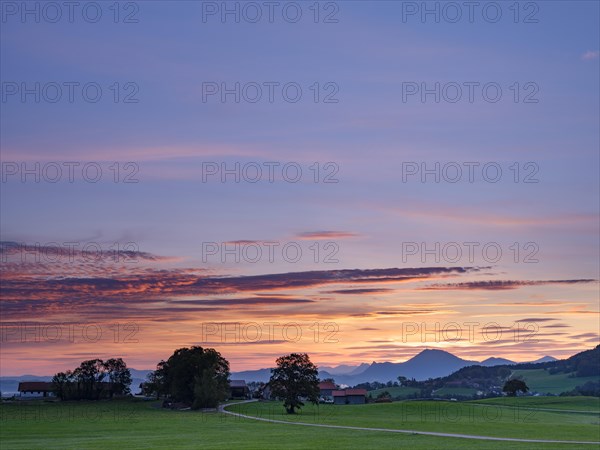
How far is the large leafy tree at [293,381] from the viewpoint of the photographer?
13562cm

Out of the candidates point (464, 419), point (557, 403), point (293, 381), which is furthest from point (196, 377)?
point (557, 403)

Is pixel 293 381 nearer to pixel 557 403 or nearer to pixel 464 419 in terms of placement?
pixel 464 419

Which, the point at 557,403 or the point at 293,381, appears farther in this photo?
the point at 557,403

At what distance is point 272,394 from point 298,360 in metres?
7.72

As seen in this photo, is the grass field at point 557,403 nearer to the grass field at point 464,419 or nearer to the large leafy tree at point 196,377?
the grass field at point 464,419

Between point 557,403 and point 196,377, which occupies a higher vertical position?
point 196,377

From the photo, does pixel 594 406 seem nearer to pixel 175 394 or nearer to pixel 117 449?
pixel 175 394

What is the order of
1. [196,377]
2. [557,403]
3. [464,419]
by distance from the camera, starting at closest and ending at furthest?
[464,419] < [196,377] < [557,403]

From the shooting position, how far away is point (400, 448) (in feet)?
203

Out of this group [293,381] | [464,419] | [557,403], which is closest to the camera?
[464,419]

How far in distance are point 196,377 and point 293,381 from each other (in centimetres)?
3316

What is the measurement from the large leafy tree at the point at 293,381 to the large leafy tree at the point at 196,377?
25890 mm

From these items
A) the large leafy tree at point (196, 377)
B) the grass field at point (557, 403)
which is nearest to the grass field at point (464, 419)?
the grass field at point (557, 403)

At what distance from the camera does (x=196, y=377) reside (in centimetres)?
16238
